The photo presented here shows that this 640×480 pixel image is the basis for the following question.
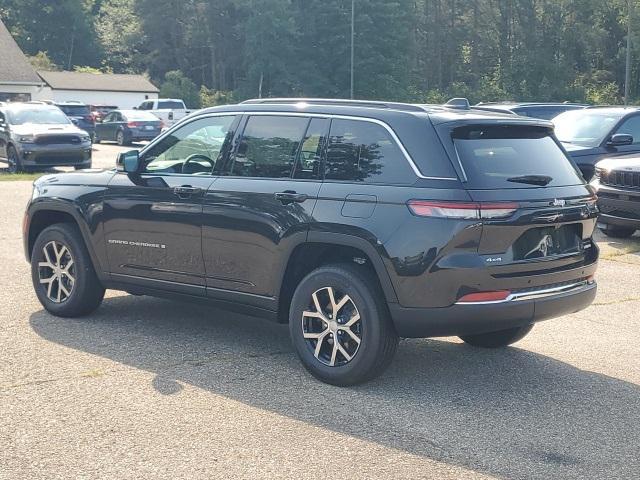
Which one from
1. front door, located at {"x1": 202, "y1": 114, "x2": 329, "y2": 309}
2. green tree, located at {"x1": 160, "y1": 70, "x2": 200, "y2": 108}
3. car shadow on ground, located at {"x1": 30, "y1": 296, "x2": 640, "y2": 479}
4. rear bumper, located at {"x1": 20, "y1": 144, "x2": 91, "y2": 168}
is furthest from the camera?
green tree, located at {"x1": 160, "y1": 70, "x2": 200, "y2": 108}

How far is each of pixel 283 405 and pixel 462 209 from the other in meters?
1.56

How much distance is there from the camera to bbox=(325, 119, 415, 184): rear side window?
5.47 m

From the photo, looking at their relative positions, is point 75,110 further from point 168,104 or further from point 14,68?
point 14,68

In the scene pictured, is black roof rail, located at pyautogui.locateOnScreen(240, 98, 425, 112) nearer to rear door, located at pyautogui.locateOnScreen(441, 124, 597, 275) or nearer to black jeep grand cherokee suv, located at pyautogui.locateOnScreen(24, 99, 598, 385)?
black jeep grand cherokee suv, located at pyautogui.locateOnScreen(24, 99, 598, 385)

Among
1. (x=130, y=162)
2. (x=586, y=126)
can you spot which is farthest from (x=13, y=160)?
(x=130, y=162)

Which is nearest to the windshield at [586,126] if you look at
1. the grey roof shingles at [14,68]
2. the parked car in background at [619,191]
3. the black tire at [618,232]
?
the black tire at [618,232]

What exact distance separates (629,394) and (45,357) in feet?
12.8

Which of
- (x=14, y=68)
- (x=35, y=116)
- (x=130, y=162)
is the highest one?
(x=14, y=68)

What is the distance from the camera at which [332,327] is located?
18.6 ft

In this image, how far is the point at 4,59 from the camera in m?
58.7

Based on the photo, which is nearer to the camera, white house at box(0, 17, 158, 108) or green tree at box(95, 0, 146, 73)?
white house at box(0, 17, 158, 108)

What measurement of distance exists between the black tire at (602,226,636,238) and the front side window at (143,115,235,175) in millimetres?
7868

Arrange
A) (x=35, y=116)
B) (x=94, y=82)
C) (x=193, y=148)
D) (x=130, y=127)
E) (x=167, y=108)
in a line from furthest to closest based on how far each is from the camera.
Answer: (x=94, y=82), (x=167, y=108), (x=130, y=127), (x=35, y=116), (x=193, y=148)

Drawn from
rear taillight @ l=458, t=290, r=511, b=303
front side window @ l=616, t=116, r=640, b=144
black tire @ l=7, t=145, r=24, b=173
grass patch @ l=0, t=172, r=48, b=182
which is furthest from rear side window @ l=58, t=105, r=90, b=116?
rear taillight @ l=458, t=290, r=511, b=303
